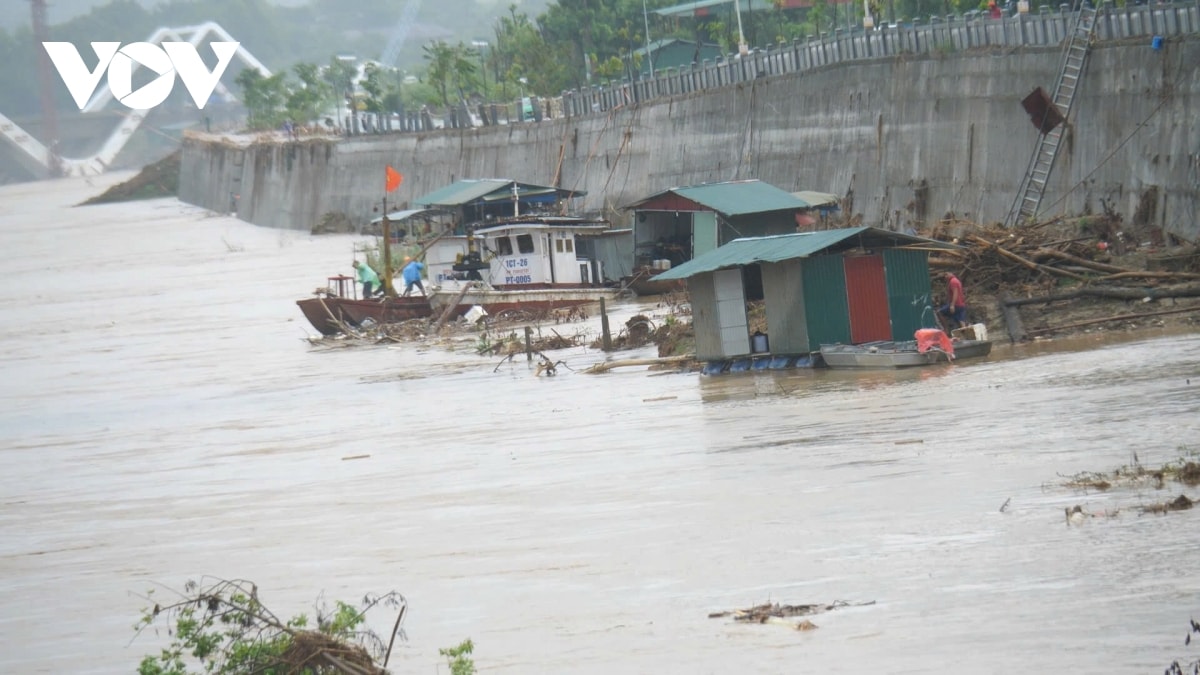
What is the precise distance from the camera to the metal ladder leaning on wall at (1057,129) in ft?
100

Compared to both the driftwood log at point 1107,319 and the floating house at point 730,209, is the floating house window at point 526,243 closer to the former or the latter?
the floating house at point 730,209

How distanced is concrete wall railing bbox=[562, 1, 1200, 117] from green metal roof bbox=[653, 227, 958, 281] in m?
7.88

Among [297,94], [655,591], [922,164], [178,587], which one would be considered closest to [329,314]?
[922,164]

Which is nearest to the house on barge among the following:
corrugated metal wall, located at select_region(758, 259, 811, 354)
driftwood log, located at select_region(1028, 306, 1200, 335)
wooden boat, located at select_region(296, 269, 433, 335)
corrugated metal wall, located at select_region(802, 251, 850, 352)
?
wooden boat, located at select_region(296, 269, 433, 335)

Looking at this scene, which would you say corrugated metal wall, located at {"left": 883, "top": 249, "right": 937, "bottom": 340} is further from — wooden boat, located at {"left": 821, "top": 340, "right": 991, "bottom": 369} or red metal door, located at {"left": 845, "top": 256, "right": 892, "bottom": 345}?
wooden boat, located at {"left": 821, "top": 340, "right": 991, "bottom": 369}

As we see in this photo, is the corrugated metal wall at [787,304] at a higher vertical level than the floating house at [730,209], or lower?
lower

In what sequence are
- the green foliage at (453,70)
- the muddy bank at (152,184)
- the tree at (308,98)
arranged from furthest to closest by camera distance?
the muddy bank at (152,184) → the tree at (308,98) → the green foliage at (453,70)

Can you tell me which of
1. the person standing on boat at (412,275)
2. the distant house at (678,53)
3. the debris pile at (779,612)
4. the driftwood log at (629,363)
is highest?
the distant house at (678,53)

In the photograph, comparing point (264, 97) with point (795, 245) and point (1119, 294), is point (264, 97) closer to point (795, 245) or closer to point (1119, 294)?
point (795, 245)

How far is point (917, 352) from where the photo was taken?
22.5 m

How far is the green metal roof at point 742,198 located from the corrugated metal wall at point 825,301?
1047cm

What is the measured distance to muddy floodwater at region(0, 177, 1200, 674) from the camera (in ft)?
33.9

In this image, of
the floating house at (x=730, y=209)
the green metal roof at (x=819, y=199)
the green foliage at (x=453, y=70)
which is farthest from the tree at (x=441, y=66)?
the floating house at (x=730, y=209)

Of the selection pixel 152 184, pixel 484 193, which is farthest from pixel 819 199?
pixel 152 184
